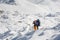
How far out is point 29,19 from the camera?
13.1m

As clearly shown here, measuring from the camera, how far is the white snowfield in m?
11.0

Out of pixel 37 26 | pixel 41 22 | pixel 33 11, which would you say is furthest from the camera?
pixel 33 11

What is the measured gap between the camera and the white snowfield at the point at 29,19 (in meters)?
11.0

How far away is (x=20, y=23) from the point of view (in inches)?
502

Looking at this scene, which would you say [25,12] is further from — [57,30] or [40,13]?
[57,30]

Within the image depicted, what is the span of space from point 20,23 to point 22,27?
0.67 metres

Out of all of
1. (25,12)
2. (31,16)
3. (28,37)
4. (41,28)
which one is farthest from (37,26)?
(25,12)

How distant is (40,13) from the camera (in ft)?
46.9

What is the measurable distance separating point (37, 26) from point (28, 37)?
3.29 ft

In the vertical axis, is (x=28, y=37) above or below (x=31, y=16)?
below

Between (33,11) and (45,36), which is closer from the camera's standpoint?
(45,36)

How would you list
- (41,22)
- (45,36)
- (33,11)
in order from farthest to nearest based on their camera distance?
(33,11) → (41,22) → (45,36)

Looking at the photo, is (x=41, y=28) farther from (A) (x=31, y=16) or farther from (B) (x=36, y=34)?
(A) (x=31, y=16)

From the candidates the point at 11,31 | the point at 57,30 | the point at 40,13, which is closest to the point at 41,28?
the point at 57,30
